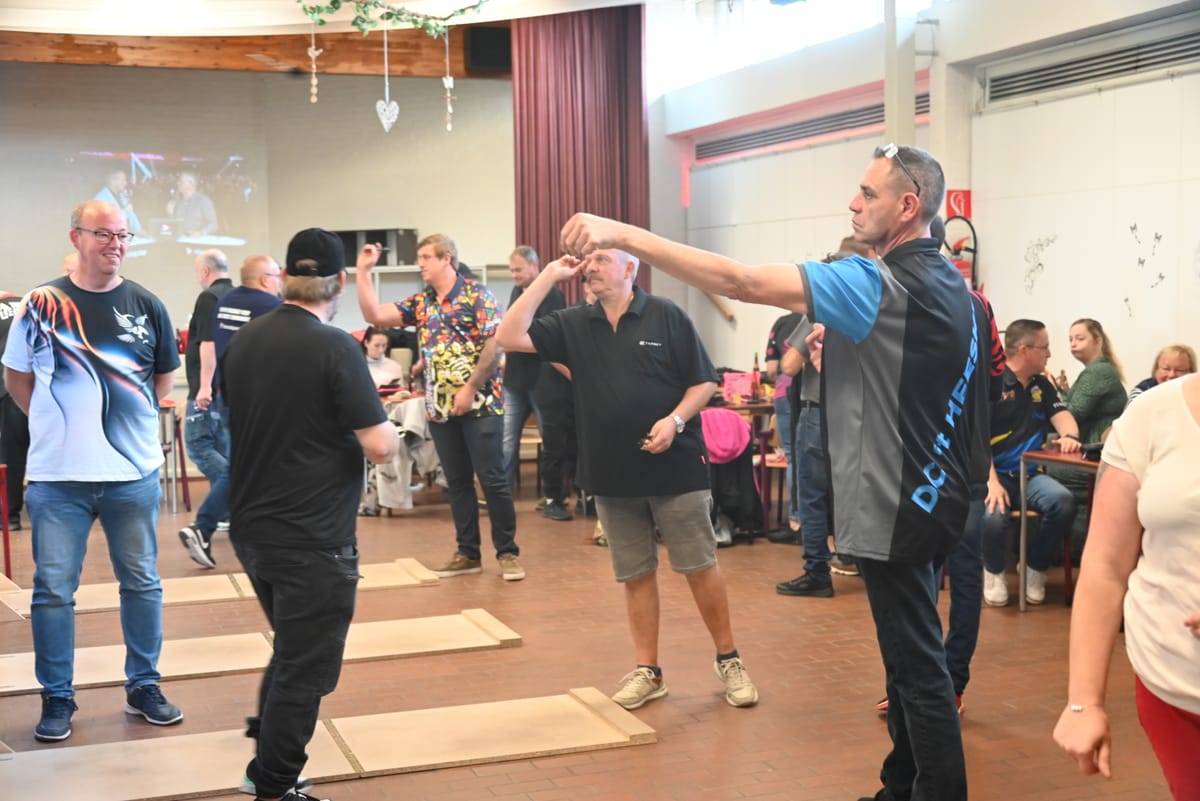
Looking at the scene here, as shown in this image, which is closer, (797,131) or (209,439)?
(209,439)

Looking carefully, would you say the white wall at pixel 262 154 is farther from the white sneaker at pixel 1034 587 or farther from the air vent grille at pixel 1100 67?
the white sneaker at pixel 1034 587

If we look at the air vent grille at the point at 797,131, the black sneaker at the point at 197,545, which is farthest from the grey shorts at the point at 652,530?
the air vent grille at the point at 797,131

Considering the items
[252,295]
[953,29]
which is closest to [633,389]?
[252,295]

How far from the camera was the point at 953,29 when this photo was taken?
27.9ft

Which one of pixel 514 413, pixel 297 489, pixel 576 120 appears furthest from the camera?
pixel 576 120

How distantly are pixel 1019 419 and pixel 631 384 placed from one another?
256cm

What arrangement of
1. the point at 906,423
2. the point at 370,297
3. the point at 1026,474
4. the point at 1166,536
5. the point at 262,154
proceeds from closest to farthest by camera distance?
the point at 1166,536, the point at 906,423, the point at 370,297, the point at 1026,474, the point at 262,154

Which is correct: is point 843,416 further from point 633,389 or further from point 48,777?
point 48,777

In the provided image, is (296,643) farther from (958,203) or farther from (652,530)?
(958,203)

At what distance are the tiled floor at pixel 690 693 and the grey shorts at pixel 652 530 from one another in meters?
0.53

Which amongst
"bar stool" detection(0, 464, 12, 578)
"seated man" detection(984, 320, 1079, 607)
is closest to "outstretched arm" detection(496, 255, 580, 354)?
"seated man" detection(984, 320, 1079, 607)

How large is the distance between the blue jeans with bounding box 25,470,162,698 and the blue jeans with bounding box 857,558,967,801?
2.58 meters

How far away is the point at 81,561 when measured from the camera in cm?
457

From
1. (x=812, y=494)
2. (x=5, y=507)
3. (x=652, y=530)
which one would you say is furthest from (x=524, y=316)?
(x=5, y=507)
